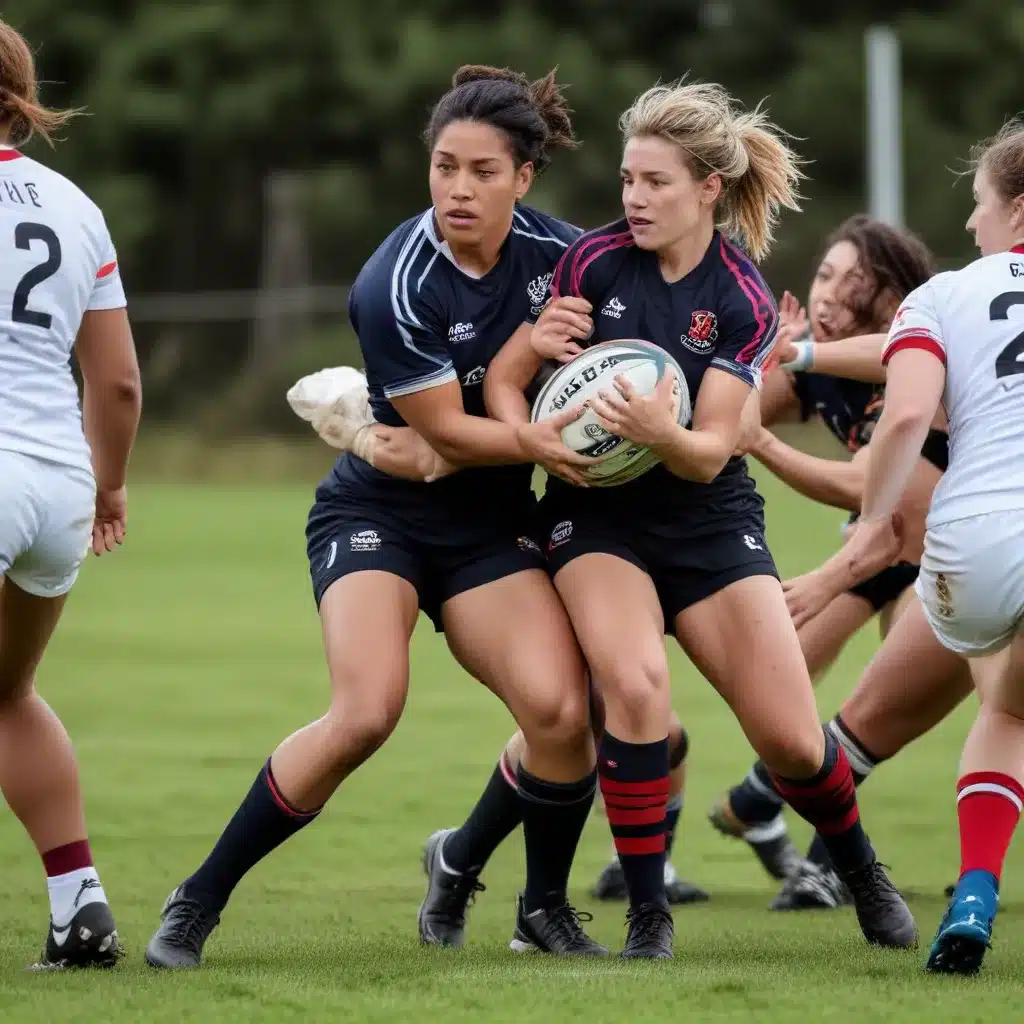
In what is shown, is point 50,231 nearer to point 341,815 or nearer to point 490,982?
point 490,982

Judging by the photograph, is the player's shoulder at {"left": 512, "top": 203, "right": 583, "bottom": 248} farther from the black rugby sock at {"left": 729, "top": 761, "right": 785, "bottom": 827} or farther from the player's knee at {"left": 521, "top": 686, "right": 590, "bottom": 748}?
the black rugby sock at {"left": 729, "top": 761, "right": 785, "bottom": 827}

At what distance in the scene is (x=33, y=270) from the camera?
3973mm

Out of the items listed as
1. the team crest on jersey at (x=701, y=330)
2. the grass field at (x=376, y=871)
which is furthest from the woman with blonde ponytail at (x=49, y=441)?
the team crest on jersey at (x=701, y=330)

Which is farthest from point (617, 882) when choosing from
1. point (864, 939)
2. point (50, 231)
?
point (50, 231)

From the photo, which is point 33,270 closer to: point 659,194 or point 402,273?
point 402,273

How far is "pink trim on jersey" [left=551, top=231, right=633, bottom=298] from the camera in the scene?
4.57 meters

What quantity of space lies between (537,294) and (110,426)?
42.3 inches

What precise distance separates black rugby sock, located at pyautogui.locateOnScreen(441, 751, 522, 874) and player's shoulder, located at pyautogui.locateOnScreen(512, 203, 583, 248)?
1342mm

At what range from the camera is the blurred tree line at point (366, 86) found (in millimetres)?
29656

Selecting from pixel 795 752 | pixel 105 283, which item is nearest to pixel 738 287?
pixel 795 752

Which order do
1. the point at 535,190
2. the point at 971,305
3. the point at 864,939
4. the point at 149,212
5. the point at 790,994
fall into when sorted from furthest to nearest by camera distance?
the point at 149,212 → the point at 535,190 → the point at 864,939 → the point at 971,305 → the point at 790,994

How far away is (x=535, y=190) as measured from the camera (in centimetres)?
2838

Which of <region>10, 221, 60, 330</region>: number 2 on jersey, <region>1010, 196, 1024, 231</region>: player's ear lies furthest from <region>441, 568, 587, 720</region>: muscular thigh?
<region>1010, 196, 1024, 231</region>: player's ear

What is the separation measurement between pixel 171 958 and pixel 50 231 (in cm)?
164
